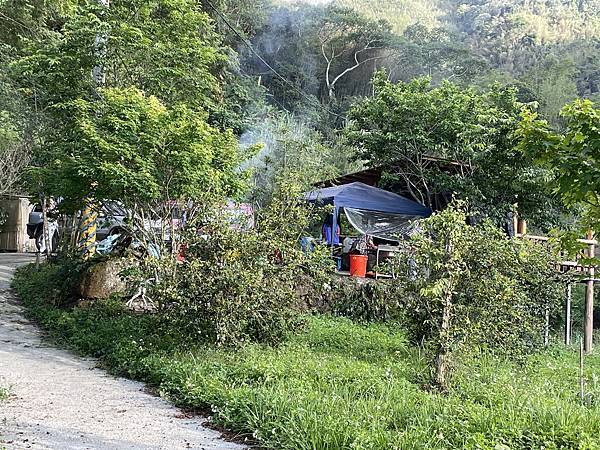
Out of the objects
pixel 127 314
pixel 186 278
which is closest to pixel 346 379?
pixel 186 278

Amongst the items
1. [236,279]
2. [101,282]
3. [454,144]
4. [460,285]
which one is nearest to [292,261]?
[236,279]

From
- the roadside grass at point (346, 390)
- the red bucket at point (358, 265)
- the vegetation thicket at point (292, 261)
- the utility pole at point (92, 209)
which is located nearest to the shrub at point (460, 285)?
the vegetation thicket at point (292, 261)

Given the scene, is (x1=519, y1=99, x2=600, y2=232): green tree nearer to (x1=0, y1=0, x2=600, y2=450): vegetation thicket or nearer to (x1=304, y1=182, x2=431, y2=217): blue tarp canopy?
(x1=0, y1=0, x2=600, y2=450): vegetation thicket

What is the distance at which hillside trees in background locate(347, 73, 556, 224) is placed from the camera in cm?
1245

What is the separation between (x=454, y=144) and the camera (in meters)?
12.9

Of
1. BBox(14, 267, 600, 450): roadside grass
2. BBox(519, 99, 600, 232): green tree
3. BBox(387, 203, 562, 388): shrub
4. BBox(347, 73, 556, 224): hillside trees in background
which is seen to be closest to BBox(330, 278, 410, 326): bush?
BBox(14, 267, 600, 450): roadside grass

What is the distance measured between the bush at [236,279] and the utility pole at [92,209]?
333 centimetres

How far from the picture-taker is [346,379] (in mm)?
5711

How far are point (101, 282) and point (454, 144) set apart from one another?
→ 24.2ft

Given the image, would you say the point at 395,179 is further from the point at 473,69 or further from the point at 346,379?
the point at 473,69

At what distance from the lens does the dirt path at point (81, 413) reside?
14.6ft

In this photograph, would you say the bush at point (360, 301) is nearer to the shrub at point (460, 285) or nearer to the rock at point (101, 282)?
the rock at point (101, 282)

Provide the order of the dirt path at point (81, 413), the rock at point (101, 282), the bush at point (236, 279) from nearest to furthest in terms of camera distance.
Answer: the dirt path at point (81, 413)
the bush at point (236, 279)
the rock at point (101, 282)

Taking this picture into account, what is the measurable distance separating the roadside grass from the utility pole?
284cm
